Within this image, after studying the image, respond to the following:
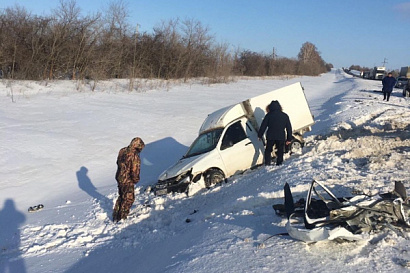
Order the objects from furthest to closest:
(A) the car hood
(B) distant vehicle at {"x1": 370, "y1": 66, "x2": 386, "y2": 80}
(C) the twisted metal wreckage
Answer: (B) distant vehicle at {"x1": 370, "y1": 66, "x2": 386, "y2": 80} < (A) the car hood < (C) the twisted metal wreckage

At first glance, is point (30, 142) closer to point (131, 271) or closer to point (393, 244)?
point (131, 271)

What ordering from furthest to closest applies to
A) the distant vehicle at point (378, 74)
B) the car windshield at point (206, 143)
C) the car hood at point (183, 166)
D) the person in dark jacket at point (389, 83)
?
the distant vehicle at point (378, 74) → the person in dark jacket at point (389, 83) → the car windshield at point (206, 143) → the car hood at point (183, 166)

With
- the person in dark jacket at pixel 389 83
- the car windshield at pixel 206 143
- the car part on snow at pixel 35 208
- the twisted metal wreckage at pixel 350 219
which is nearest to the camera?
the twisted metal wreckage at pixel 350 219

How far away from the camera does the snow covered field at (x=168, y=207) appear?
14.5ft

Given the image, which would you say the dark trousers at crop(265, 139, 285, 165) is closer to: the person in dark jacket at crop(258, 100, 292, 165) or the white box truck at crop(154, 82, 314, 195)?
the person in dark jacket at crop(258, 100, 292, 165)

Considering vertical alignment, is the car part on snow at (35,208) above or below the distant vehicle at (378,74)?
below

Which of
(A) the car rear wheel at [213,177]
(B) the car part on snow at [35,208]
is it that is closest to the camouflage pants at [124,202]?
(A) the car rear wheel at [213,177]

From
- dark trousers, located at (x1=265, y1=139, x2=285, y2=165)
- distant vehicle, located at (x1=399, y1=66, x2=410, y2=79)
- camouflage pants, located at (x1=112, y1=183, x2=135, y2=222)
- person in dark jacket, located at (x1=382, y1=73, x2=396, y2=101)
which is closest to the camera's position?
camouflage pants, located at (x1=112, y1=183, x2=135, y2=222)

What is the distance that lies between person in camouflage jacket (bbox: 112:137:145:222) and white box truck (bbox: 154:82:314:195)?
107 cm

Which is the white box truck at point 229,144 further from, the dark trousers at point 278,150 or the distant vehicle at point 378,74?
the distant vehicle at point 378,74

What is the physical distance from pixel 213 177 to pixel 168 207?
1.41 meters

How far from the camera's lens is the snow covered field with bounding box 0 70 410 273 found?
4414mm

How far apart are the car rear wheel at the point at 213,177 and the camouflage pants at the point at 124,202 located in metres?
1.94

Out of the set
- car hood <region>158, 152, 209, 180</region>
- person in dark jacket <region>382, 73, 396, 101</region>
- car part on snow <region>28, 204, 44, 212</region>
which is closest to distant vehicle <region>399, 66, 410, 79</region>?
person in dark jacket <region>382, 73, 396, 101</region>
